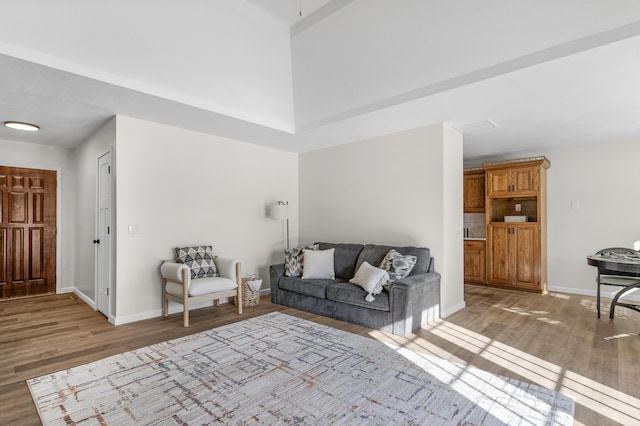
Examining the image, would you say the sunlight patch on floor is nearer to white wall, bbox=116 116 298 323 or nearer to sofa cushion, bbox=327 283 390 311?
sofa cushion, bbox=327 283 390 311

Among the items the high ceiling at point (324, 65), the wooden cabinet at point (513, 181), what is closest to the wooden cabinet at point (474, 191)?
the wooden cabinet at point (513, 181)

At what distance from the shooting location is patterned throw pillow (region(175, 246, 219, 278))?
413 centimetres

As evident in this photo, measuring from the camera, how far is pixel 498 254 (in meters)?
5.80

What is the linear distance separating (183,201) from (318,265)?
6.49 feet

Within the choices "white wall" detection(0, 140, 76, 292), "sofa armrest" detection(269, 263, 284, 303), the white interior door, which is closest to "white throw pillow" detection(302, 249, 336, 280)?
"sofa armrest" detection(269, 263, 284, 303)

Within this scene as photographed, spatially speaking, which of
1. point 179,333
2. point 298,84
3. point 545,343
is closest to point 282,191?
point 298,84

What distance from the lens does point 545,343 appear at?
10.5ft

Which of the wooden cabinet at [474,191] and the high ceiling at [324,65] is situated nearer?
the high ceiling at [324,65]

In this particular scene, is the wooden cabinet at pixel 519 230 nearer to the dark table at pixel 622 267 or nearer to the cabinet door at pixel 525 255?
the cabinet door at pixel 525 255

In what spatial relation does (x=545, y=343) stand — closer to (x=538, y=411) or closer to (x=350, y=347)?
(x=538, y=411)

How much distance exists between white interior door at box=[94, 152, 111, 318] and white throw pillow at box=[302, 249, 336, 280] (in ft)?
7.87

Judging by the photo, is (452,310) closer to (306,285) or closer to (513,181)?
(306,285)

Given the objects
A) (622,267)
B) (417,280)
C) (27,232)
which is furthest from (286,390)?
(27,232)

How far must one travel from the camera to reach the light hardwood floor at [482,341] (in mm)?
2277
